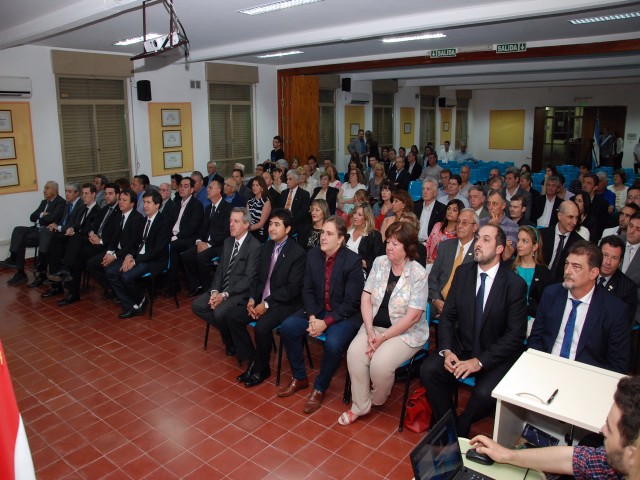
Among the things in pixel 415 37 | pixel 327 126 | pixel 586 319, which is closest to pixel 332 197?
pixel 415 37

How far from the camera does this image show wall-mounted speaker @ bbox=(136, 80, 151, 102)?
885 cm

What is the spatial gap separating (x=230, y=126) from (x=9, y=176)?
4497 millimetres

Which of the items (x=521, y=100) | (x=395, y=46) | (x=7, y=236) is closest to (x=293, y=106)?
(x=395, y=46)

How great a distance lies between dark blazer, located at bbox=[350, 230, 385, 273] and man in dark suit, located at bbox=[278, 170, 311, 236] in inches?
80.9

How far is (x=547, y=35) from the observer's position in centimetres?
765

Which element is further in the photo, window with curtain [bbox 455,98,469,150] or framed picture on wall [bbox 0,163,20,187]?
window with curtain [bbox 455,98,469,150]

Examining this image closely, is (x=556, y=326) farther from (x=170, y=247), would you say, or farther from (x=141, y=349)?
(x=170, y=247)

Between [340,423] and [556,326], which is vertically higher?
[556,326]

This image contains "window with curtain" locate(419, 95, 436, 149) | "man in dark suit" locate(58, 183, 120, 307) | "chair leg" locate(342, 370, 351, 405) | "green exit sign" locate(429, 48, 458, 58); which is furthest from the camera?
"window with curtain" locate(419, 95, 436, 149)

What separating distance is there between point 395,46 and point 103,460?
25.6ft

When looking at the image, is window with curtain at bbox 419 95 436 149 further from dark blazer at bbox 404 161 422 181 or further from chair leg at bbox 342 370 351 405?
chair leg at bbox 342 370 351 405

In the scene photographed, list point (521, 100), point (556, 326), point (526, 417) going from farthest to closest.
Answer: point (521, 100)
point (556, 326)
point (526, 417)

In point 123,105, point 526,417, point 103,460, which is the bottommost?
point 103,460

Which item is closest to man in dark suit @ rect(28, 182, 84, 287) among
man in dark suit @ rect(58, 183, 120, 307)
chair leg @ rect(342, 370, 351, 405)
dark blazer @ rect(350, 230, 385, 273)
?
man in dark suit @ rect(58, 183, 120, 307)
